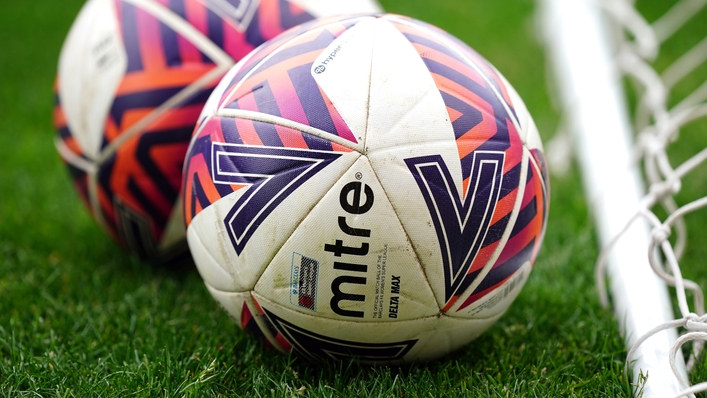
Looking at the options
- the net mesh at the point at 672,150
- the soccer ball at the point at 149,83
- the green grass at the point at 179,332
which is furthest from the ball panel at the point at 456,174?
the soccer ball at the point at 149,83

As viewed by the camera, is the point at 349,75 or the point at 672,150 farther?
the point at 672,150

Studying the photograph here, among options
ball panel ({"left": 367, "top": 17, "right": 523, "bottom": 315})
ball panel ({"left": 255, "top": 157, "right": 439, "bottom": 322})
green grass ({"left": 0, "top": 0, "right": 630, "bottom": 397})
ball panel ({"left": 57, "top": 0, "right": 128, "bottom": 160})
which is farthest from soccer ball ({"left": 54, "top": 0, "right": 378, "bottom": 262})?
ball panel ({"left": 255, "top": 157, "right": 439, "bottom": 322})

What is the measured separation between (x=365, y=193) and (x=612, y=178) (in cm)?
182

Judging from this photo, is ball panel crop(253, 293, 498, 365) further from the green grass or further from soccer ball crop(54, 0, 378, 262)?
soccer ball crop(54, 0, 378, 262)

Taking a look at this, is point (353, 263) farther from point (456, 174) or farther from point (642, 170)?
point (642, 170)

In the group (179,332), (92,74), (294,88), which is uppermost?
(294,88)

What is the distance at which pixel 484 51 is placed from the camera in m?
5.86

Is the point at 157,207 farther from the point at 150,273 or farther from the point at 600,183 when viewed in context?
the point at 600,183

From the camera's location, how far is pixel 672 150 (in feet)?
13.7

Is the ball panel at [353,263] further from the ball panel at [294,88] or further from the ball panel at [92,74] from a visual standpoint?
the ball panel at [92,74]

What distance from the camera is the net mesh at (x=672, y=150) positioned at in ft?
7.28

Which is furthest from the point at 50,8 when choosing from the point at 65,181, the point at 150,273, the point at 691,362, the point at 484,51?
the point at 691,362

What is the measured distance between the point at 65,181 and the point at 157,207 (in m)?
1.37

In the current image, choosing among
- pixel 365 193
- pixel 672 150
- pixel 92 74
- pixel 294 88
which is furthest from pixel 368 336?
pixel 672 150
